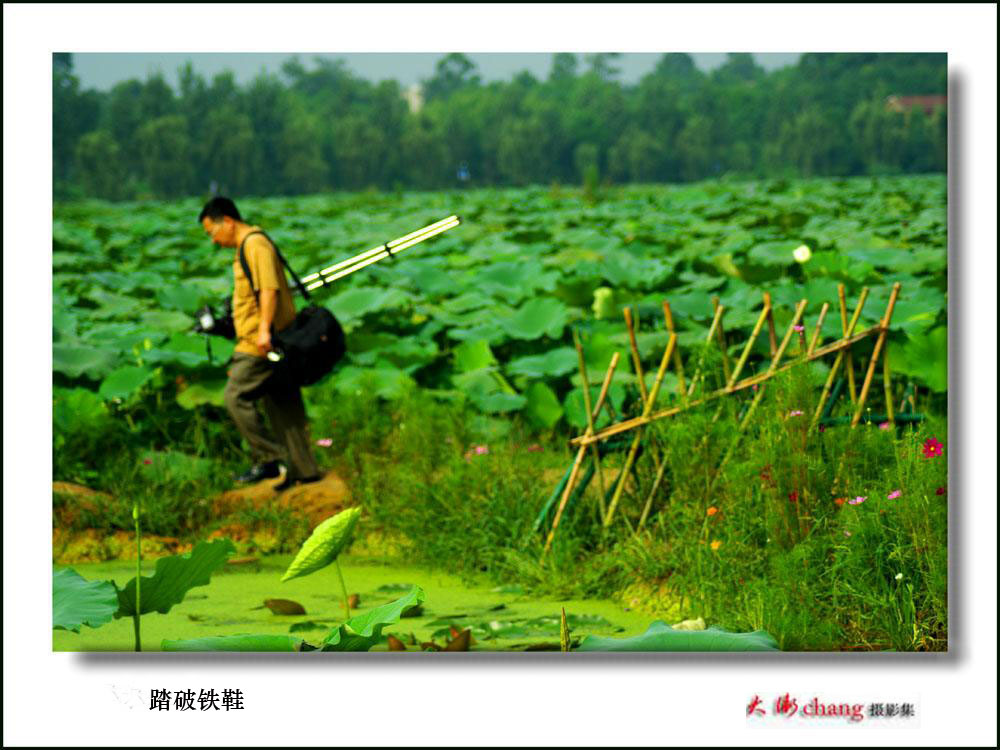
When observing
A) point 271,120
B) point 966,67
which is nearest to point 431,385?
point 271,120

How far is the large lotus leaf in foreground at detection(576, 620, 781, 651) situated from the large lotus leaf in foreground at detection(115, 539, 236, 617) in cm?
86

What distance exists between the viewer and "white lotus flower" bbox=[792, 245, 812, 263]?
6.74 meters

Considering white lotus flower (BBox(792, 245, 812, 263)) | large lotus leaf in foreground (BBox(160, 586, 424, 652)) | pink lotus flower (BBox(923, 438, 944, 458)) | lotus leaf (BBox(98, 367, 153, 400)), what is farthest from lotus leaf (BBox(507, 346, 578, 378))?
large lotus leaf in foreground (BBox(160, 586, 424, 652))

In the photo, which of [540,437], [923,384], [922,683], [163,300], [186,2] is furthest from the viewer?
[163,300]

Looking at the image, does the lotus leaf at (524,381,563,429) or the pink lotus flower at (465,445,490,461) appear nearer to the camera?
the pink lotus flower at (465,445,490,461)

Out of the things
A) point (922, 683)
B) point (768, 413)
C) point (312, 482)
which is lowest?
point (922, 683)

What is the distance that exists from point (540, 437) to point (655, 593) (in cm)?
139

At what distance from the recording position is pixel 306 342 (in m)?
4.19

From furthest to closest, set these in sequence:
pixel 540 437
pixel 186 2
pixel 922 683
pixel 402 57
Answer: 1. pixel 540 437
2. pixel 402 57
3. pixel 186 2
4. pixel 922 683

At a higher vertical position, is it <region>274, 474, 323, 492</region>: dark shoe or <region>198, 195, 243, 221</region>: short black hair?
<region>198, 195, 243, 221</region>: short black hair

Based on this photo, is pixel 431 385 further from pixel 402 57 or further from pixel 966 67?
pixel 966 67

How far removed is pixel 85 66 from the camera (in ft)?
12.0

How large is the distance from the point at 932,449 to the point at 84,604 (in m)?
2.15

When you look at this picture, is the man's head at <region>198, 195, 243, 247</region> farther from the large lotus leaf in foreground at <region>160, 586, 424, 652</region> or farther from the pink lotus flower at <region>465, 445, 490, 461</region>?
the large lotus leaf in foreground at <region>160, 586, 424, 652</region>
